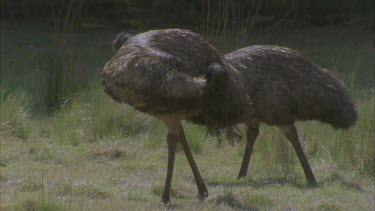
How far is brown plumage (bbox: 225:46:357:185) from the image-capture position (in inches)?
290

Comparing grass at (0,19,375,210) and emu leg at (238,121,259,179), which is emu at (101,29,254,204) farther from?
emu leg at (238,121,259,179)

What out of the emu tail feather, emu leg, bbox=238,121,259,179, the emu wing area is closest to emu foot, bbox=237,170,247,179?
emu leg, bbox=238,121,259,179

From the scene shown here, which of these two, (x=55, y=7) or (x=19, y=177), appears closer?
(x=19, y=177)

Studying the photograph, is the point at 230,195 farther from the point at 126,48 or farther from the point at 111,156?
the point at 111,156

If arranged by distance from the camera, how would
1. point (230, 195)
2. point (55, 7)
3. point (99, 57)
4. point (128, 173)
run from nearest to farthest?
1. point (230, 195)
2. point (128, 173)
3. point (99, 57)
4. point (55, 7)

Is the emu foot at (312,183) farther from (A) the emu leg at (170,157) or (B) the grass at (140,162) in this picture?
(A) the emu leg at (170,157)

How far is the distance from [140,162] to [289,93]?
1.56m

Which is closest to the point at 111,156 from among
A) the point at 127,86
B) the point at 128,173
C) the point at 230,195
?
the point at 128,173

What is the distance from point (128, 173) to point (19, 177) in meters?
0.98

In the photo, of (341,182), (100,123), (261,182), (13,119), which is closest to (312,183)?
(341,182)

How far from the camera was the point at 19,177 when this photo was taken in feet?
23.2

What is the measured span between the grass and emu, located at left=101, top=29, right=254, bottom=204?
0.57 m

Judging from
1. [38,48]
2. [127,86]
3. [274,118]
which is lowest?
[38,48]

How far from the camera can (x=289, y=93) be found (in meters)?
7.43
